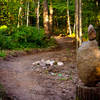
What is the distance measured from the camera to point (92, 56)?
466cm

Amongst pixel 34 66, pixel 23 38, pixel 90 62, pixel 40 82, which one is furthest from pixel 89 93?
pixel 23 38

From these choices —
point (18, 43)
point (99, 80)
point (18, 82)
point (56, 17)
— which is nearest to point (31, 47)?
point (18, 43)

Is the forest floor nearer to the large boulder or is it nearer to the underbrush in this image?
the large boulder

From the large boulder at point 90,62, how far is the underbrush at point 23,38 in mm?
10574

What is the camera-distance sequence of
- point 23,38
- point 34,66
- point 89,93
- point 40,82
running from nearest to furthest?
point 89,93
point 40,82
point 34,66
point 23,38

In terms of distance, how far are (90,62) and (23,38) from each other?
11985 millimetres

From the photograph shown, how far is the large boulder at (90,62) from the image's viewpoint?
4641 mm

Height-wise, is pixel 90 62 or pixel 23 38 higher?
pixel 90 62

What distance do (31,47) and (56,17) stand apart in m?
19.6

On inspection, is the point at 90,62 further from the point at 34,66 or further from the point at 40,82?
the point at 34,66

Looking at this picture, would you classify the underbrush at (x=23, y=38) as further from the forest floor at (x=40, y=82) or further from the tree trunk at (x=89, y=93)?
the tree trunk at (x=89, y=93)

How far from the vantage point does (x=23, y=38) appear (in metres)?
16.0

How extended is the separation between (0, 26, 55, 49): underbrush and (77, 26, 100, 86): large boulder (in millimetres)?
10574

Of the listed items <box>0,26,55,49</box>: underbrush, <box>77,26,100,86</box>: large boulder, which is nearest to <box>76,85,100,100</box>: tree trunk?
<box>77,26,100,86</box>: large boulder
